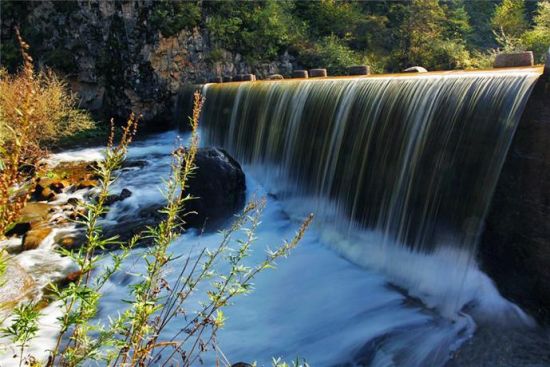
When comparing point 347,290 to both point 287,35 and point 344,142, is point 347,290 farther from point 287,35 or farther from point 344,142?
point 287,35

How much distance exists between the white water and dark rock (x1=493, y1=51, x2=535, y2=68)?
9.53ft

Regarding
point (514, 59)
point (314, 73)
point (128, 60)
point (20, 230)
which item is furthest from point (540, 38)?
point (20, 230)

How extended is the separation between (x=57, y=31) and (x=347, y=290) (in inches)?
834

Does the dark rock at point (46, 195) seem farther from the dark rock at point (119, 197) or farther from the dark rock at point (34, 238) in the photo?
the dark rock at point (34, 238)

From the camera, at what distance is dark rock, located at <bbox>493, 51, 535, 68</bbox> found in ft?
19.9

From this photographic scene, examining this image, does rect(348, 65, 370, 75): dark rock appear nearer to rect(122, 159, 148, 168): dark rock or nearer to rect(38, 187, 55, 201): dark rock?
rect(122, 159, 148, 168): dark rock

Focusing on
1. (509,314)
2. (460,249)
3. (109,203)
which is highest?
(460,249)

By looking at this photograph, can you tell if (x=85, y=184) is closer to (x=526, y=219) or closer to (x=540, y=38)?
(x=526, y=219)

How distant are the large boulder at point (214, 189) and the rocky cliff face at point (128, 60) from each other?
10.2 meters

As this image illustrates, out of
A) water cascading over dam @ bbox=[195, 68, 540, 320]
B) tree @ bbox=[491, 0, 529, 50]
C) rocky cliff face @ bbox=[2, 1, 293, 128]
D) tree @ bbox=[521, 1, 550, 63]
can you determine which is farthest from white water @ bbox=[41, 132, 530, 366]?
tree @ bbox=[491, 0, 529, 50]

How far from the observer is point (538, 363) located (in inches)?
147

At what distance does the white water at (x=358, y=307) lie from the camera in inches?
181

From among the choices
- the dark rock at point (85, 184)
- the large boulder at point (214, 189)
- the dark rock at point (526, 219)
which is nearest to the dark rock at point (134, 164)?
the dark rock at point (85, 184)

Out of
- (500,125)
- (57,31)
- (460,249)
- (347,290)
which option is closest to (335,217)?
(347,290)
